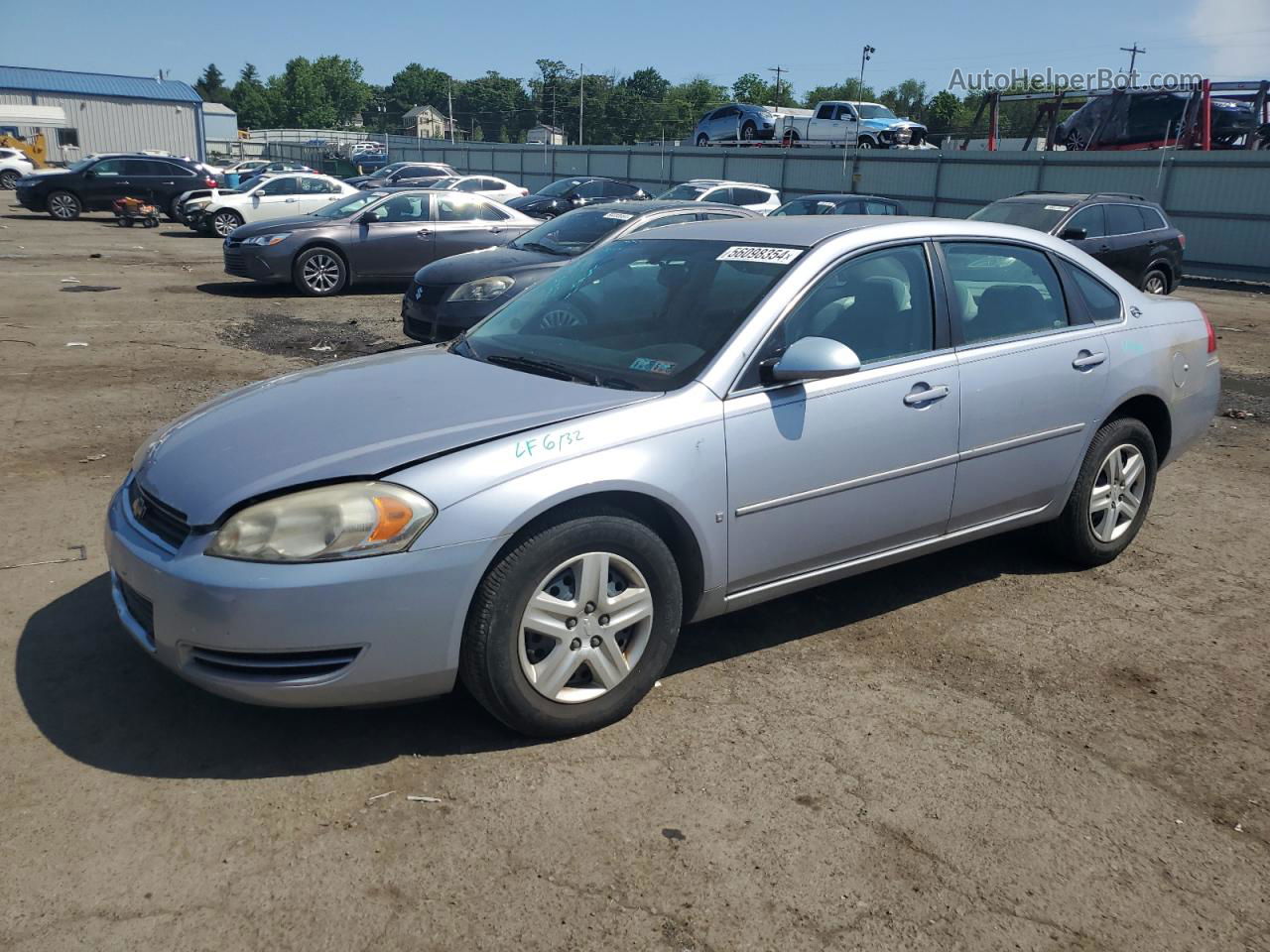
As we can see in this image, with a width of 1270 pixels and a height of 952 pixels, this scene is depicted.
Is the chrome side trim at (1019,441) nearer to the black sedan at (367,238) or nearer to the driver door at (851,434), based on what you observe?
the driver door at (851,434)

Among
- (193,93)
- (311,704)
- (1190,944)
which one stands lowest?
(1190,944)

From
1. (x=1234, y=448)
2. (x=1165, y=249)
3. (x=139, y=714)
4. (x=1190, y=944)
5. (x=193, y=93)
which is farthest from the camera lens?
(x=193, y=93)

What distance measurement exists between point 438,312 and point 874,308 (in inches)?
230

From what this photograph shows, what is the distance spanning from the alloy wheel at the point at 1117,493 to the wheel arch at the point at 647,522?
2.27 m

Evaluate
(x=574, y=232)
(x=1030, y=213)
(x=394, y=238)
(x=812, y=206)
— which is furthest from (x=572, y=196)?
(x=574, y=232)

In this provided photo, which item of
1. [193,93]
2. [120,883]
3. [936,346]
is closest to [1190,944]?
[936,346]

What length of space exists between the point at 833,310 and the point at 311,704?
233 cm

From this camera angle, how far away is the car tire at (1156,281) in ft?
48.4

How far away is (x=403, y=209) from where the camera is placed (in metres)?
14.9

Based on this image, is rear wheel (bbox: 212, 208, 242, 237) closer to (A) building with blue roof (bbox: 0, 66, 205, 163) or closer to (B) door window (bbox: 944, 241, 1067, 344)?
(B) door window (bbox: 944, 241, 1067, 344)

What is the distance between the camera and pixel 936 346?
4.20 meters

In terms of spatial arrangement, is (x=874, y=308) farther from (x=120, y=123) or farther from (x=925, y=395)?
(x=120, y=123)

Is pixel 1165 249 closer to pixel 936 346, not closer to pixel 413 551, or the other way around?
pixel 936 346

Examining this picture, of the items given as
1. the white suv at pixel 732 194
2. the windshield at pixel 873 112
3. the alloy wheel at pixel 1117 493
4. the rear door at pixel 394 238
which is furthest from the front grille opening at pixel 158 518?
the windshield at pixel 873 112
